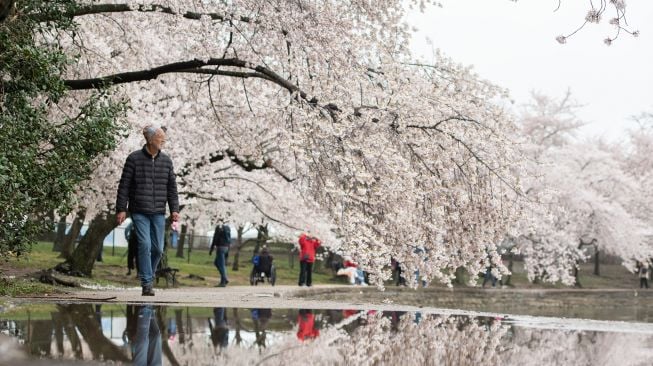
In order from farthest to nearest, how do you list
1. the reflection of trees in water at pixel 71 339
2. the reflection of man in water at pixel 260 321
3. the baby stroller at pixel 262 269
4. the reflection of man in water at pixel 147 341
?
the baby stroller at pixel 262 269, the reflection of man in water at pixel 260 321, the reflection of trees in water at pixel 71 339, the reflection of man in water at pixel 147 341

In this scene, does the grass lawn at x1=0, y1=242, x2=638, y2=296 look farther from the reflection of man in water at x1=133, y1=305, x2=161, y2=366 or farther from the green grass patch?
the reflection of man in water at x1=133, y1=305, x2=161, y2=366

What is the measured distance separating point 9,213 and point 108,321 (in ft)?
9.95

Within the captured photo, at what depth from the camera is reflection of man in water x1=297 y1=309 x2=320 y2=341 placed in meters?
7.92

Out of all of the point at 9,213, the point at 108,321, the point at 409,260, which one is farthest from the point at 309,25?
the point at 108,321

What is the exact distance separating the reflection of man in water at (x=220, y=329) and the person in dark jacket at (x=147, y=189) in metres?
1.58

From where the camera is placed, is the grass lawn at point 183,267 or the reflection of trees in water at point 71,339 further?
the grass lawn at point 183,267

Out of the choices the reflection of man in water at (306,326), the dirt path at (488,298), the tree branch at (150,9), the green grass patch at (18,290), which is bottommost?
the reflection of man in water at (306,326)

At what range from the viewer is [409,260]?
45.1 feet

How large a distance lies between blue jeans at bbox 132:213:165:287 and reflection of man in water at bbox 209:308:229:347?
152cm

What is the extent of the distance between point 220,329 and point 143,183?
3786 millimetres

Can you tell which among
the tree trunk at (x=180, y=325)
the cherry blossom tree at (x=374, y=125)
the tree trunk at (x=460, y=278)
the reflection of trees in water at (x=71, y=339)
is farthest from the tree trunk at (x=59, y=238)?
the reflection of trees in water at (x=71, y=339)

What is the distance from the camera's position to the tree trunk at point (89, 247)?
22.4m

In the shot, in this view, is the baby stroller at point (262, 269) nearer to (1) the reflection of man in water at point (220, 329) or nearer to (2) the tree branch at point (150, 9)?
(2) the tree branch at point (150, 9)

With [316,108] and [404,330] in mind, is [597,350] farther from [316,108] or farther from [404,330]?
[316,108]
